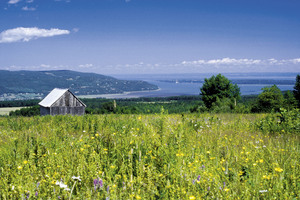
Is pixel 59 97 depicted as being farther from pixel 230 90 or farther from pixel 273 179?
pixel 273 179

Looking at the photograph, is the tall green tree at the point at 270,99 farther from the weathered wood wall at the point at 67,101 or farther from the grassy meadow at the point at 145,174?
the grassy meadow at the point at 145,174

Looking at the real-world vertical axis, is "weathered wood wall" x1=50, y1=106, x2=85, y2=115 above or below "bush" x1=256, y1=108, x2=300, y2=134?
below

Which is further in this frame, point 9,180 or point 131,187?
point 9,180

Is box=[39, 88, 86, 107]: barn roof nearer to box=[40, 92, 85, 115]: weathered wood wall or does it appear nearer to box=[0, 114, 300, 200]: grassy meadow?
box=[40, 92, 85, 115]: weathered wood wall

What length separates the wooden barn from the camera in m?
57.2

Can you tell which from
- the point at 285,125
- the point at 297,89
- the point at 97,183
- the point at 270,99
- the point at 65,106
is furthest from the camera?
the point at 297,89

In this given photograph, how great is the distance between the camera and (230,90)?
242 feet

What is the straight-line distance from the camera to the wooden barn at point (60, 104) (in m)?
57.2

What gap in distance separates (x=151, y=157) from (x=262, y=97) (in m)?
55.9

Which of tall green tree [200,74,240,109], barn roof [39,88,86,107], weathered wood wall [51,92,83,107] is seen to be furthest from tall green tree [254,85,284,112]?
barn roof [39,88,86,107]

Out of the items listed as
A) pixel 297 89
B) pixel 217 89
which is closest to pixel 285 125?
pixel 297 89

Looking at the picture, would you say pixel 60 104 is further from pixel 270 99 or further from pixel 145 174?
pixel 145 174

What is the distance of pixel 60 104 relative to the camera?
5900 cm

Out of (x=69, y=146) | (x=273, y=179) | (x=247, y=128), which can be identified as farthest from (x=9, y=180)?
(x=247, y=128)
